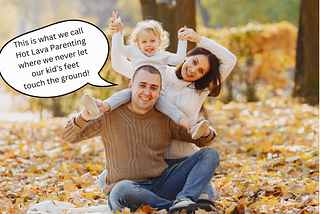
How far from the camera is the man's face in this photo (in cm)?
276

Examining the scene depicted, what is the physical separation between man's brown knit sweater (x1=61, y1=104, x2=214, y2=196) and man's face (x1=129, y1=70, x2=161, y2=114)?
14 cm

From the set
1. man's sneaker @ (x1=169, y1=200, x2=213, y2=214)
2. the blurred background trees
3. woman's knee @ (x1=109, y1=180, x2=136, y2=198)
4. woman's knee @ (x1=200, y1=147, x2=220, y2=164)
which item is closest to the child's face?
woman's knee @ (x1=200, y1=147, x2=220, y2=164)

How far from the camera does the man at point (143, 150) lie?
2.71 metres

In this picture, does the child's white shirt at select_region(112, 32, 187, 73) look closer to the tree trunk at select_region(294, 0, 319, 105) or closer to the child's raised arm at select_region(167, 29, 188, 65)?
the child's raised arm at select_region(167, 29, 188, 65)

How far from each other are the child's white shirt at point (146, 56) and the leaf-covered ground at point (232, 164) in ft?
4.36

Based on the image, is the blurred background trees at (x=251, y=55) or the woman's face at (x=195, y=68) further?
the blurred background trees at (x=251, y=55)

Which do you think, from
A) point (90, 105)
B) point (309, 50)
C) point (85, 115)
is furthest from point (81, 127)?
point (309, 50)

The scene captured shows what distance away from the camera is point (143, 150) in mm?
2828

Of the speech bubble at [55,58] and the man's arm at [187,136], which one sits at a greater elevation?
the speech bubble at [55,58]

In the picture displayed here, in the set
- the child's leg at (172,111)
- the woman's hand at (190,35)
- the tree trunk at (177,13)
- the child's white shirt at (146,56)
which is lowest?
the child's leg at (172,111)

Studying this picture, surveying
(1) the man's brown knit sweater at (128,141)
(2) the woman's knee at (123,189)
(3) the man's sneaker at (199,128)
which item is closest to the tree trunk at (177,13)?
(1) the man's brown knit sweater at (128,141)

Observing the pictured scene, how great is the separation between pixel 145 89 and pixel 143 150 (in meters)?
0.50

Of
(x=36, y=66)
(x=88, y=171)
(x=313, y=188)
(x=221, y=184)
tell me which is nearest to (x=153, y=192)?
(x=221, y=184)

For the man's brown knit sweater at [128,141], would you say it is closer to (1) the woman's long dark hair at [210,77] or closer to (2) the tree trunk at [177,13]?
(1) the woman's long dark hair at [210,77]
